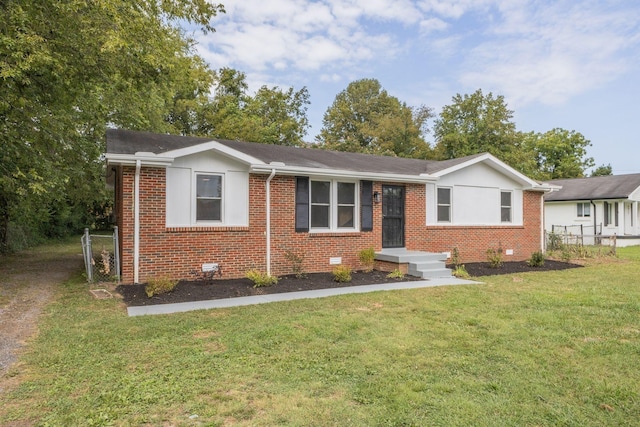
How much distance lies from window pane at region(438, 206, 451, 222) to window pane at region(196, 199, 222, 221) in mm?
6807

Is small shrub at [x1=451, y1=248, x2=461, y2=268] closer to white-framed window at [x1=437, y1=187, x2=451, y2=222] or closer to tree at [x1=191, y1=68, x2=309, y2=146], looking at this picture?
white-framed window at [x1=437, y1=187, x2=451, y2=222]

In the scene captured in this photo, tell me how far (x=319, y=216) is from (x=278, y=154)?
231 cm

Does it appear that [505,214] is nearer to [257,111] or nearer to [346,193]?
[346,193]

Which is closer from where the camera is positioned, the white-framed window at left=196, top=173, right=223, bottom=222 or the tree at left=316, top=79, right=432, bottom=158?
the white-framed window at left=196, top=173, right=223, bottom=222

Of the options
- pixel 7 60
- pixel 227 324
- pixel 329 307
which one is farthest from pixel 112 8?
pixel 329 307

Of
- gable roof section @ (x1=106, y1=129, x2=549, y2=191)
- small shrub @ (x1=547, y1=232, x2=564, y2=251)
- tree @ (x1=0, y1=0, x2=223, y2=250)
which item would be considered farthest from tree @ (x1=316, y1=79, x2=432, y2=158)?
tree @ (x1=0, y1=0, x2=223, y2=250)

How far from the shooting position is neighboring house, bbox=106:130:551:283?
847 cm

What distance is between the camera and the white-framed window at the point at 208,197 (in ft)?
29.7

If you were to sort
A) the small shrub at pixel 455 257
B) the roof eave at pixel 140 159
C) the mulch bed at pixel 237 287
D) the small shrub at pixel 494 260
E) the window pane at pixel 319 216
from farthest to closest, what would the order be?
the small shrub at pixel 455 257, the small shrub at pixel 494 260, the window pane at pixel 319 216, the roof eave at pixel 140 159, the mulch bed at pixel 237 287

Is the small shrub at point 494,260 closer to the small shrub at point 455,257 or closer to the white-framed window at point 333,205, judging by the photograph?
the small shrub at point 455,257

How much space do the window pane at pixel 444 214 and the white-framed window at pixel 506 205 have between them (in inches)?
92.9

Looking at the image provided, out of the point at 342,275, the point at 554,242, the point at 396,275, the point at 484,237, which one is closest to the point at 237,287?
the point at 342,275

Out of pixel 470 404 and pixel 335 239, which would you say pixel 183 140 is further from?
pixel 470 404

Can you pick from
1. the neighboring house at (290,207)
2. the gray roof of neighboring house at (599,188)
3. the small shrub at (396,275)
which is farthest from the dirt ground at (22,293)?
the gray roof of neighboring house at (599,188)
